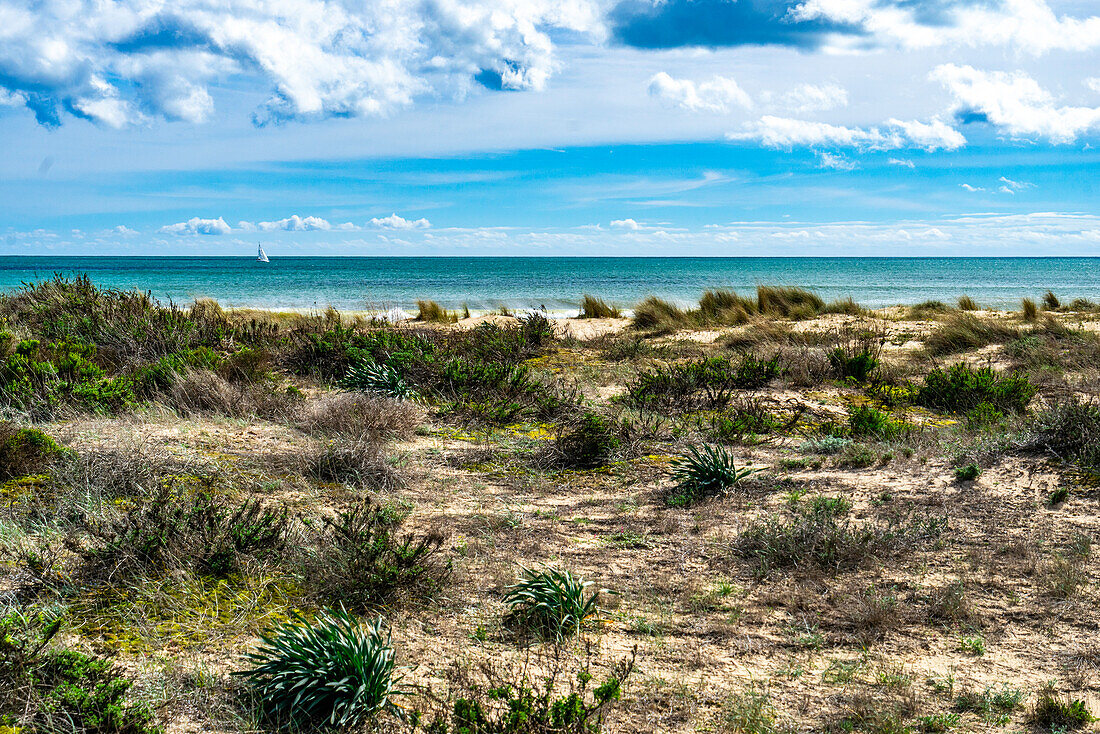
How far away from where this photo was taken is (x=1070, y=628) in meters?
3.28

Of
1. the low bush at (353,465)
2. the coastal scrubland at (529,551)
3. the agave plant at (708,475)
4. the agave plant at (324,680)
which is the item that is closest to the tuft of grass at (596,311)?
the coastal scrubland at (529,551)

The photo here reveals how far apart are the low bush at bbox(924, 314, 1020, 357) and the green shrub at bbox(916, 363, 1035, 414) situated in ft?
12.6

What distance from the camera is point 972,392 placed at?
24.9 ft

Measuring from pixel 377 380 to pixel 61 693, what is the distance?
565 cm

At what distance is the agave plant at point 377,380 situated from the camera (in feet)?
25.9

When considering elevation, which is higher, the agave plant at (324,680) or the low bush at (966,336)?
the low bush at (966,336)

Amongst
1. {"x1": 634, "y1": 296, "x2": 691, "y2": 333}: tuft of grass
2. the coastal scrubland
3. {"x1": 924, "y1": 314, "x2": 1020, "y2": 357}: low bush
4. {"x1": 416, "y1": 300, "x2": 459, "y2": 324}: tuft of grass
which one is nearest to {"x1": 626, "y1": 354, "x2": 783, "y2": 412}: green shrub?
the coastal scrubland

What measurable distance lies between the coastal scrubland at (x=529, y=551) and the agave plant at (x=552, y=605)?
0.02 m

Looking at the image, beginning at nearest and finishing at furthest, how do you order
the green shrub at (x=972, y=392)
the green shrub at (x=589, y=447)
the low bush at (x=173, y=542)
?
the low bush at (x=173, y=542) < the green shrub at (x=589, y=447) < the green shrub at (x=972, y=392)

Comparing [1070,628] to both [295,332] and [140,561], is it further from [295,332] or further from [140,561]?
[295,332]

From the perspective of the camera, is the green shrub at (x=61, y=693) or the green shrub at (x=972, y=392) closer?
the green shrub at (x=61, y=693)

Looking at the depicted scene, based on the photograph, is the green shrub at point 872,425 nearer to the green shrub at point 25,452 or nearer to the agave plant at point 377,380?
the agave plant at point 377,380

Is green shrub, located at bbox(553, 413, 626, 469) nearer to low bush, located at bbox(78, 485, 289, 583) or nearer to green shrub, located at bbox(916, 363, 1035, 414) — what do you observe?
low bush, located at bbox(78, 485, 289, 583)

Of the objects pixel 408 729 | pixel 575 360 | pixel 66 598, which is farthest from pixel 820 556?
pixel 575 360
